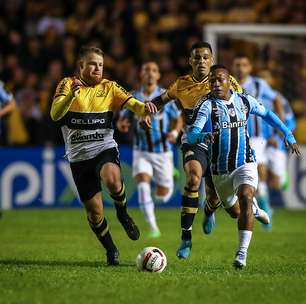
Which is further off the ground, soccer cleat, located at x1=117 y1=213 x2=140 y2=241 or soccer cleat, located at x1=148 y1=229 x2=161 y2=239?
soccer cleat, located at x1=117 y1=213 x2=140 y2=241

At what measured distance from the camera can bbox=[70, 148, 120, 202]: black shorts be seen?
9.49m

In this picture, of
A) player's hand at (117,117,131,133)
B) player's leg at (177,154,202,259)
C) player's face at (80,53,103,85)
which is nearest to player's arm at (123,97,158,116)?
player's face at (80,53,103,85)

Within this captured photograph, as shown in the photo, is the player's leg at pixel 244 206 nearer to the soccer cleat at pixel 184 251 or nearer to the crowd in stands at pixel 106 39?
the soccer cleat at pixel 184 251

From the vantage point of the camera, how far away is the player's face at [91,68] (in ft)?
31.1

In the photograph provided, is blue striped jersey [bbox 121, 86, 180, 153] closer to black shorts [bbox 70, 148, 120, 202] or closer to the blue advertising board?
the blue advertising board

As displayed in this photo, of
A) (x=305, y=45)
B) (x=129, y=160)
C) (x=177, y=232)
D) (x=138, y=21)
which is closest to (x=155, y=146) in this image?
(x=177, y=232)

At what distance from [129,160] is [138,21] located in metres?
3.76

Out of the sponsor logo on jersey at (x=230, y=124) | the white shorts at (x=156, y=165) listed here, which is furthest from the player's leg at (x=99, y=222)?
the white shorts at (x=156, y=165)

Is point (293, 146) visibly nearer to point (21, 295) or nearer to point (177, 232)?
point (21, 295)

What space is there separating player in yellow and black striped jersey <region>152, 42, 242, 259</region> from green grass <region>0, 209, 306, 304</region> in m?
0.47

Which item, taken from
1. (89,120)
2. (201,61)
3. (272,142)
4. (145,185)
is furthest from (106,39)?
(89,120)

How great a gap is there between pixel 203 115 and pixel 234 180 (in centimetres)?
71

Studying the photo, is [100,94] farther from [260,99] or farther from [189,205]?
[260,99]

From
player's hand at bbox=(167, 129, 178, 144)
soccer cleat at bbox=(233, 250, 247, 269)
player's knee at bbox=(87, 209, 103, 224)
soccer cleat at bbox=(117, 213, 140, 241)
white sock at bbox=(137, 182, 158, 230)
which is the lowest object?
white sock at bbox=(137, 182, 158, 230)
